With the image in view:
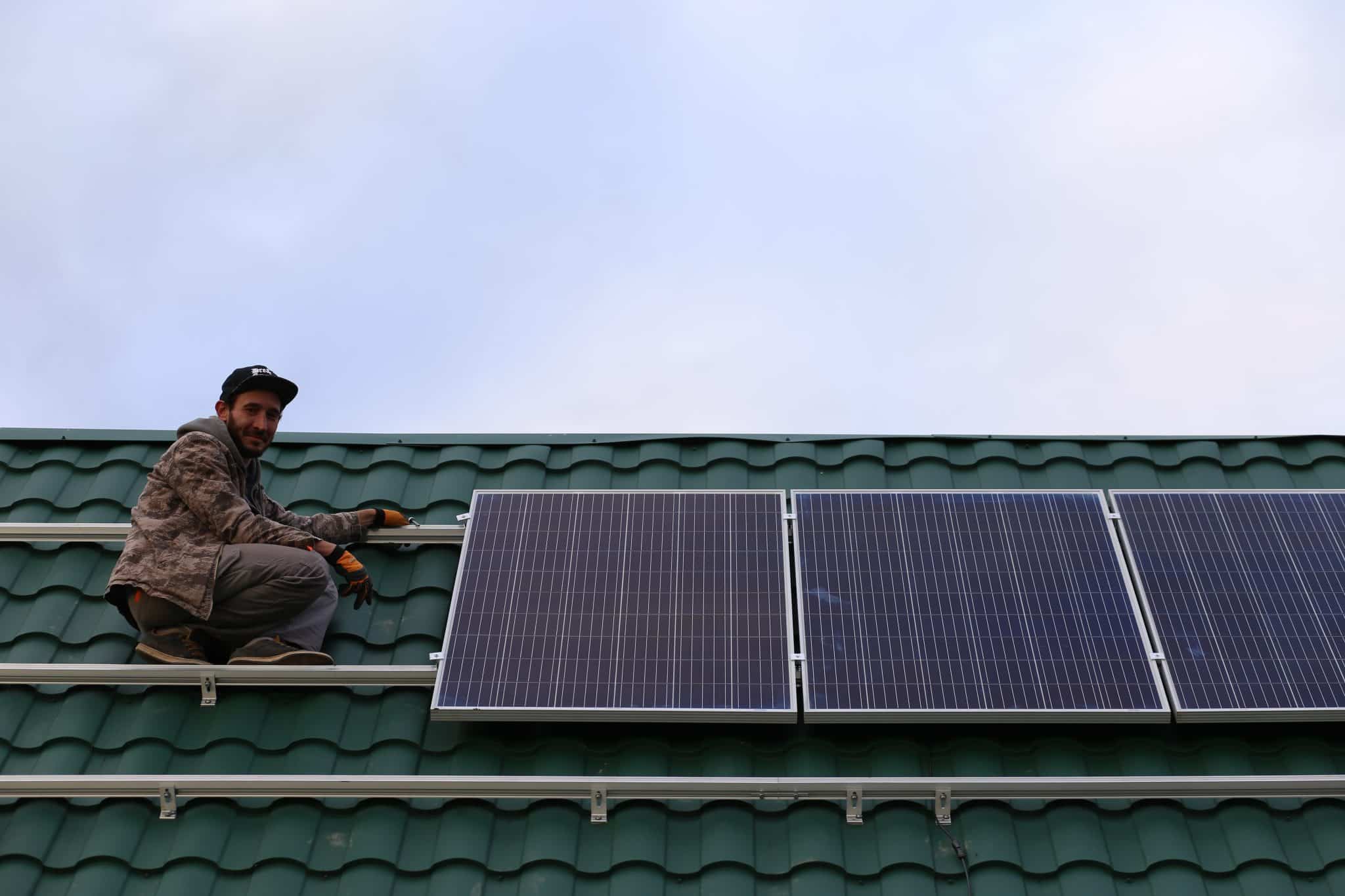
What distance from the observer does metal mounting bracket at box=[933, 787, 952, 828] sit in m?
6.44

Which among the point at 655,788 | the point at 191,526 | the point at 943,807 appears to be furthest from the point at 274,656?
the point at 943,807

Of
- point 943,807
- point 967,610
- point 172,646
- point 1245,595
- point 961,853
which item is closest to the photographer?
point 961,853

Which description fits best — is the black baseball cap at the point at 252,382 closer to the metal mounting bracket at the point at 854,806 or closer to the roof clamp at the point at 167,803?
the roof clamp at the point at 167,803

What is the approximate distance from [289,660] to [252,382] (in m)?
1.55

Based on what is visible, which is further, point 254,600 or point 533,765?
point 254,600

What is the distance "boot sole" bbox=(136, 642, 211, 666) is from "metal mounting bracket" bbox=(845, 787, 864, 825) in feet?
10.7

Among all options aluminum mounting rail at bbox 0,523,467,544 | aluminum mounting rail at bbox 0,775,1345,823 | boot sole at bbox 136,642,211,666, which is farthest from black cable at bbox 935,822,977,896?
boot sole at bbox 136,642,211,666

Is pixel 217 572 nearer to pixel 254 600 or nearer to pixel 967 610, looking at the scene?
pixel 254 600

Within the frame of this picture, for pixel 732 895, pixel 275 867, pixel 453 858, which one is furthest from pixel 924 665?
pixel 275 867

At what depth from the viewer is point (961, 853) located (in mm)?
6285

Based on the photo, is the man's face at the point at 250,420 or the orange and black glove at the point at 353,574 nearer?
the orange and black glove at the point at 353,574

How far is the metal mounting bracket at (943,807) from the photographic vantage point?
253 inches

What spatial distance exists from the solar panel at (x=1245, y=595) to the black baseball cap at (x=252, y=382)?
4753 millimetres

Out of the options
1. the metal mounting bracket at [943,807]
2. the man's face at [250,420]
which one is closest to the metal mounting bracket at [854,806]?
the metal mounting bracket at [943,807]
